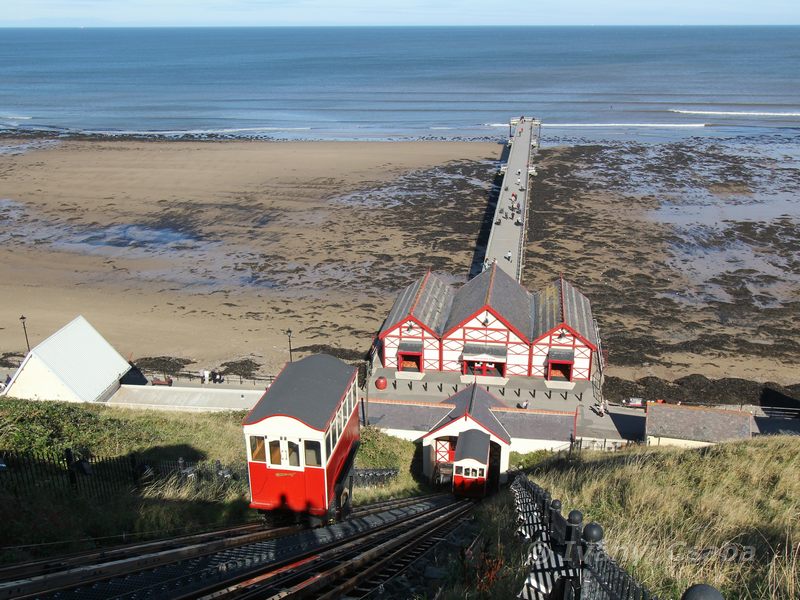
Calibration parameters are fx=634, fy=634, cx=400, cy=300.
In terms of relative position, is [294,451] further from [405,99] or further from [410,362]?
[405,99]

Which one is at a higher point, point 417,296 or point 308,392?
point 308,392

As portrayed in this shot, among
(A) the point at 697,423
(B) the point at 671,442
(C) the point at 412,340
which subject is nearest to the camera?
(B) the point at 671,442

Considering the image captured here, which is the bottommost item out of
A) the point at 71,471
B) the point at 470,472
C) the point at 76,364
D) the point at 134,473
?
the point at 470,472

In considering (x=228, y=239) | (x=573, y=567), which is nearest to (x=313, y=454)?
(x=573, y=567)

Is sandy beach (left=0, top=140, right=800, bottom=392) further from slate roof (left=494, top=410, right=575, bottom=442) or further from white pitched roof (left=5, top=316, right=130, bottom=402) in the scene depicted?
slate roof (left=494, top=410, right=575, bottom=442)

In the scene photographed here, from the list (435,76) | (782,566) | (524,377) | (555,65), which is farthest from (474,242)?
(555,65)

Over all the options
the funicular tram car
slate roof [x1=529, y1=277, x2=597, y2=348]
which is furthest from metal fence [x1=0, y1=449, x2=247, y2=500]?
slate roof [x1=529, y1=277, x2=597, y2=348]

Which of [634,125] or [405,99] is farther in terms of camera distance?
[405,99]

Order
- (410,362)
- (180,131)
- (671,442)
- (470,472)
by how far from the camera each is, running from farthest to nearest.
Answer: (180,131) → (410,362) → (671,442) → (470,472)
